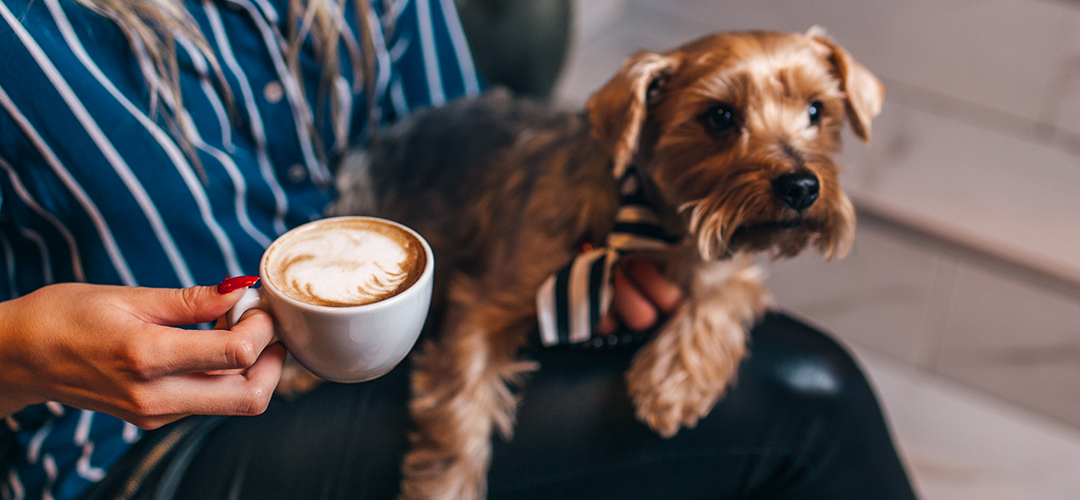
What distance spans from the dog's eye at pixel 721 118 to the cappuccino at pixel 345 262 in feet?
1.49

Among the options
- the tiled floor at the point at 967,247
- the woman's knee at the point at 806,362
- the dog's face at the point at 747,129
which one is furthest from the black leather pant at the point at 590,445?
the tiled floor at the point at 967,247

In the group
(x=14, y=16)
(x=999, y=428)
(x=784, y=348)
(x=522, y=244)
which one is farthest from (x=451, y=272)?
(x=999, y=428)

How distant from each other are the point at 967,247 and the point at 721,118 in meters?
1.21

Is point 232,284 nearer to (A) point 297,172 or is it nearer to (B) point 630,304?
(A) point 297,172

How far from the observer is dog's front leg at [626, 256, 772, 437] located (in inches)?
37.6

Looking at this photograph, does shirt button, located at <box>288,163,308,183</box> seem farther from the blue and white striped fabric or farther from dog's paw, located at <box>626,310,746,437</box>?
dog's paw, located at <box>626,310,746,437</box>

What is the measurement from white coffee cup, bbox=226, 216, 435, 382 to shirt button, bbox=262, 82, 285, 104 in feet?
1.47

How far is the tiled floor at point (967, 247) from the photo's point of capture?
5.62 feet

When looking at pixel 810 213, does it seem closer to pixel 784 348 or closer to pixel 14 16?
pixel 784 348

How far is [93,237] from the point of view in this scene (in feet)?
2.68

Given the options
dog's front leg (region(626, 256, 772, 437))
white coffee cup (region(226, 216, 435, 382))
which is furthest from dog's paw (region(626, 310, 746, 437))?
white coffee cup (region(226, 216, 435, 382))

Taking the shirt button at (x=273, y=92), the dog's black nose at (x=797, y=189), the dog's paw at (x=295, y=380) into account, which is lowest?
the dog's paw at (x=295, y=380)

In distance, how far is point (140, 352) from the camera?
55cm

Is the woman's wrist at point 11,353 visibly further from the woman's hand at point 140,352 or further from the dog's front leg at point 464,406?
the dog's front leg at point 464,406
